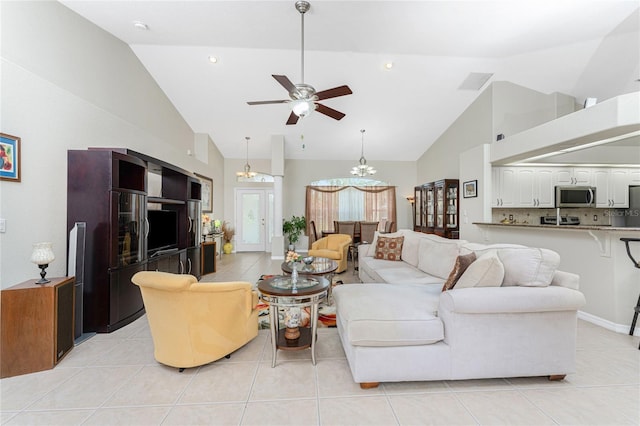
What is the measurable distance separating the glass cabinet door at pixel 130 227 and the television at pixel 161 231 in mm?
615

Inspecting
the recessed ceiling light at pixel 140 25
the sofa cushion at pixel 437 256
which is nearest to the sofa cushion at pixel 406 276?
the sofa cushion at pixel 437 256

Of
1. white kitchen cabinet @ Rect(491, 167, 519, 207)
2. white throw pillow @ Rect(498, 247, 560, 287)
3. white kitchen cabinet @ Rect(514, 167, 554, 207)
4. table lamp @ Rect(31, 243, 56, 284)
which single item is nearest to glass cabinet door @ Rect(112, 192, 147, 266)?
table lamp @ Rect(31, 243, 56, 284)

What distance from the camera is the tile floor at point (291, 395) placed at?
1717 millimetres

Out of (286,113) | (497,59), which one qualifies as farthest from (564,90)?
(286,113)

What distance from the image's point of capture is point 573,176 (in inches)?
209

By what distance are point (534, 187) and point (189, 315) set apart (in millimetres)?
6138

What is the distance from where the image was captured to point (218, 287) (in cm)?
218

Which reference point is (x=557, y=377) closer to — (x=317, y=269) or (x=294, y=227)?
(x=317, y=269)

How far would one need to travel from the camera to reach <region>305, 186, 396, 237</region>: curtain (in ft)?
28.8

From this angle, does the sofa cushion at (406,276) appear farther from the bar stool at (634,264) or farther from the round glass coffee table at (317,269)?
the bar stool at (634,264)

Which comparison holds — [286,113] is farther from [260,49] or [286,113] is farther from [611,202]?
[611,202]

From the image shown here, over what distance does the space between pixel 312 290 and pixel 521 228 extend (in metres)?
3.47

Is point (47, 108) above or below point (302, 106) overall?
below

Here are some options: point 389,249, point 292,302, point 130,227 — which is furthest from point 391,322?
point 130,227
